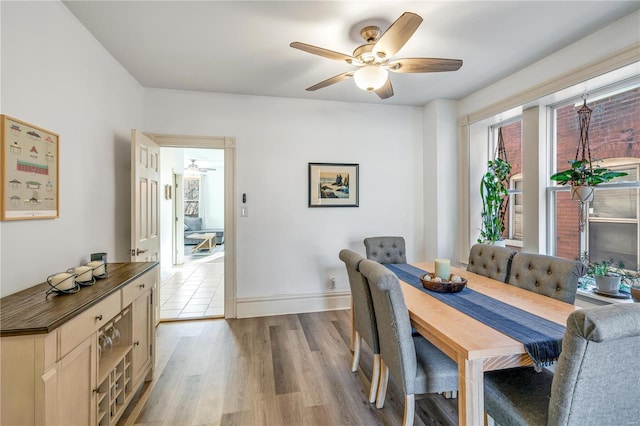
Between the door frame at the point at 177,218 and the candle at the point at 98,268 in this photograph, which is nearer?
the candle at the point at 98,268

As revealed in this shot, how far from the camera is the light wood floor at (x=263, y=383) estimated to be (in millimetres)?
1809

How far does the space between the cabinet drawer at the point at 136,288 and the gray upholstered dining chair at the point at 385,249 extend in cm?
201

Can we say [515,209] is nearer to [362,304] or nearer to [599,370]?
[362,304]

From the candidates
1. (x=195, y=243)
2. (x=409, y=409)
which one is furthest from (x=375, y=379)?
(x=195, y=243)

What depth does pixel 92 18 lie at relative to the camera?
6.62ft

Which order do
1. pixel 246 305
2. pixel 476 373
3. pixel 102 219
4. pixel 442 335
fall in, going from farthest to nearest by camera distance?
1. pixel 246 305
2. pixel 102 219
3. pixel 442 335
4. pixel 476 373

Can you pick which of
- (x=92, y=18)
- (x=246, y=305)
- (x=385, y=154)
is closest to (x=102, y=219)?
(x=92, y=18)

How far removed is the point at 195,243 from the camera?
8.82 m

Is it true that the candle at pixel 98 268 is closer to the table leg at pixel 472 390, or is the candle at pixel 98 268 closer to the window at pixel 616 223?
the table leg at pixel 472 390

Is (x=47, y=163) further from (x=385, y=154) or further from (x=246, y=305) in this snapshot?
(x=385, y=154)

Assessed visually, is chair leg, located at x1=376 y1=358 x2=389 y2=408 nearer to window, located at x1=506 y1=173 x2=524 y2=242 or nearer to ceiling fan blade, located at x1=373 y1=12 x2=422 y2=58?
ceiling fan blade, located at x1=373 y1=12 x2=422 y2=58

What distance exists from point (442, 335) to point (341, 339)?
172 centimetres

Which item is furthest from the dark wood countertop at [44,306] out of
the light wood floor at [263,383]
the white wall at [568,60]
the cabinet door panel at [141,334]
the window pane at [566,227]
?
the white wall at [568,60]

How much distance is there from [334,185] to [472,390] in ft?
8.99
